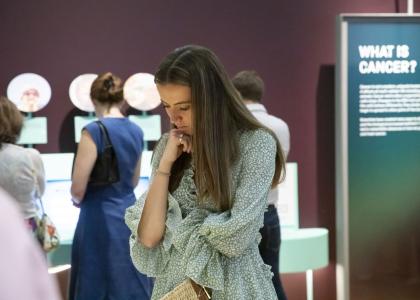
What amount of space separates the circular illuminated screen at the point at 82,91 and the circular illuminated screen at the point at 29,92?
0.14 metres

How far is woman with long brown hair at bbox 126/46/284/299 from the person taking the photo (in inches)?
61.6

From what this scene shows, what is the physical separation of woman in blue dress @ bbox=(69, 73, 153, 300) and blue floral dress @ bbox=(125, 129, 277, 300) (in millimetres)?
1585

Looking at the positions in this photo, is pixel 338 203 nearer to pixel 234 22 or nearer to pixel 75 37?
pixel 234 22

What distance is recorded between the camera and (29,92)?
3.88 m

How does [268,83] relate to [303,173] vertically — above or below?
above

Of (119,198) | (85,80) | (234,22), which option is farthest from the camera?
(234,22)

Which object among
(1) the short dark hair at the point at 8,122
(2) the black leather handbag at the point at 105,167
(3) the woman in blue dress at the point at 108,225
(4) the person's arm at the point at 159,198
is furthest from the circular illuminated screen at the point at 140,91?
(4) the person's arm at the point at 159,198

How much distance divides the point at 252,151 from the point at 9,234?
1.16 meters

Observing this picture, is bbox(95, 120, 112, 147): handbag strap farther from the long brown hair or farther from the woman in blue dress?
the long brown hair

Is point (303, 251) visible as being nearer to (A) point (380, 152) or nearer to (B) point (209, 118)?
(A) point (380, 152)

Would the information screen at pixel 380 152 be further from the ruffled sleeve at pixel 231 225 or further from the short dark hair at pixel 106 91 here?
the ruffled sleeve at pixel 231 225

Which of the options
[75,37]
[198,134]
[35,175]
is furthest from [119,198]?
[198,134]

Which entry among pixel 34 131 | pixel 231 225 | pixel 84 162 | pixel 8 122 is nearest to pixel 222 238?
pixel 231 225

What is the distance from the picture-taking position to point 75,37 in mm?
4020
